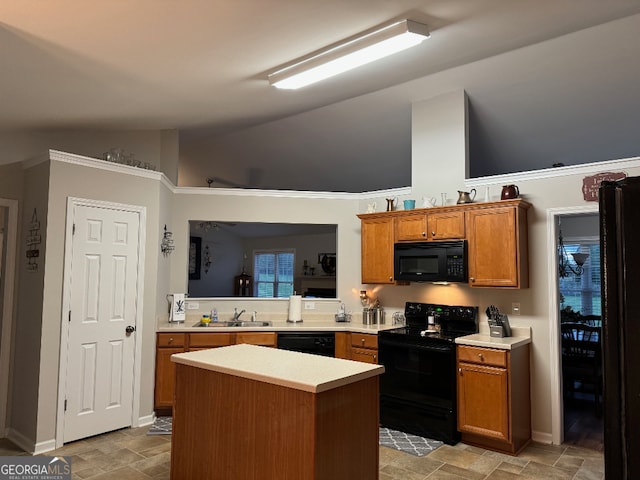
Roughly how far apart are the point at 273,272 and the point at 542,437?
3437 mm

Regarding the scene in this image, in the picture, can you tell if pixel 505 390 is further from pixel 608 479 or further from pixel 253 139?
pixel 253 139

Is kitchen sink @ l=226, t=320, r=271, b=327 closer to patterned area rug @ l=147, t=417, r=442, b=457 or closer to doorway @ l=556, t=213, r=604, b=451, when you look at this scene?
patterned area rug @ l=147, t=417, r=442, b=457

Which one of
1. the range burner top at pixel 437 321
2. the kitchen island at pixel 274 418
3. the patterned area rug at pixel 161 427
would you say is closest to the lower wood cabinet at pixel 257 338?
the patterned area rug at pixel 161 427

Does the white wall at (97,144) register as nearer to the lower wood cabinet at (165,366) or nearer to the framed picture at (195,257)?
the framed picture at (195,257)

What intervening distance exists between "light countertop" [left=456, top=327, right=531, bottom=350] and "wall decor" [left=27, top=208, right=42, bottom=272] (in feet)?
11.7

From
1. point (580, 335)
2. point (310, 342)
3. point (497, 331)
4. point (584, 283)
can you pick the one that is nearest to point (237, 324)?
point (310, 342)

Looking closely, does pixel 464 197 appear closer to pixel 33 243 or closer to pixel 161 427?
pixel 161 427

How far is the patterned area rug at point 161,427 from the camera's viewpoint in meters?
4.07

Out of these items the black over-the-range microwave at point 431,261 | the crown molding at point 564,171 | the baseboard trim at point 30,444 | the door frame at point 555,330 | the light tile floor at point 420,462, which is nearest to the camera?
the light tile floor at point 420,462

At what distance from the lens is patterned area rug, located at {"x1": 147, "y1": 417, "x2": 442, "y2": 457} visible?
376 cm

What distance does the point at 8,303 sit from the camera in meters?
3.95

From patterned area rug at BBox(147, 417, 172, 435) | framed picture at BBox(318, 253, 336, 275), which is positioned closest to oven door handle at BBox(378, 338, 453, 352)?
framed picture at BBox(318, 253, 336, 275)

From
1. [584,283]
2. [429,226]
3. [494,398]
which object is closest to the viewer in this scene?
[494,398]

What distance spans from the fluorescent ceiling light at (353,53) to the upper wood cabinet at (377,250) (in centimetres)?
179
